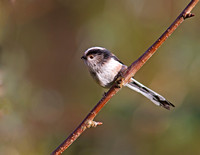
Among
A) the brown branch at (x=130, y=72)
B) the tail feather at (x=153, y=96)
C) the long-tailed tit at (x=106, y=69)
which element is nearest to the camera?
the brown branch at (x=130, y=72)

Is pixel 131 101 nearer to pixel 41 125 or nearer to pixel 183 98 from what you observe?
pixel 183 98

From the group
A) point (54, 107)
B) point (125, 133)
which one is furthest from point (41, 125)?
point (125, 133)

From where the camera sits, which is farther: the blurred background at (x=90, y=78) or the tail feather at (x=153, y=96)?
the blurred background at (x=90, y=78)

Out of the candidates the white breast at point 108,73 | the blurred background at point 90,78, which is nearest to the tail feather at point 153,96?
the white breast at point 108,73

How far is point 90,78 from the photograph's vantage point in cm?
447

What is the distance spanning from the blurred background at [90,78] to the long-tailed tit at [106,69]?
0.73 metres

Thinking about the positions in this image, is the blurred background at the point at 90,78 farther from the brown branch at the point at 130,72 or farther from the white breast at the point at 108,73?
the brown branch at the point at 130,72

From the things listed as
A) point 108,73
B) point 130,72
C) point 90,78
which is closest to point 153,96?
point 108,73

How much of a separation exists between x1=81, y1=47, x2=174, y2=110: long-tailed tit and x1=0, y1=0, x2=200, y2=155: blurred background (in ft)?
2.39

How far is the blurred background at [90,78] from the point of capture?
130 inches

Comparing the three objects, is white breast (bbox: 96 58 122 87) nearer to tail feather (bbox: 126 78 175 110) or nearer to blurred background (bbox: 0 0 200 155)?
tail feather (bbox: 126 78 175 110)

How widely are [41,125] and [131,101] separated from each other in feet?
3.38

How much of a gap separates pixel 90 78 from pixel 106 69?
6.35ft

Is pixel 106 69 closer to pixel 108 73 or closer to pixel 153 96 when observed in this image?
pixel 108 73
